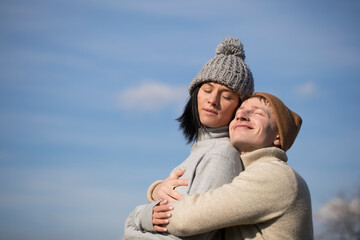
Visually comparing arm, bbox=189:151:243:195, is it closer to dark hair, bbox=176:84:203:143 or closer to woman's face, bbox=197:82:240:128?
woman's face, bbox=197:82:240:128

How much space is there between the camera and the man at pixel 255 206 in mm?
3297

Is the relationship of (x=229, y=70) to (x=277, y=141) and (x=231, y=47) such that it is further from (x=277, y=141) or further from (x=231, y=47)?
(x=277, y=141)

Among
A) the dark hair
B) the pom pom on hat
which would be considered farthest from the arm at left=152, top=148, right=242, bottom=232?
the pom pom on hat

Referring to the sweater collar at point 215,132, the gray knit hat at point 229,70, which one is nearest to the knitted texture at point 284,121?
the gray knit hat at point 229,70

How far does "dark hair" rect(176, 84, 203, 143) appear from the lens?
4.53 metres

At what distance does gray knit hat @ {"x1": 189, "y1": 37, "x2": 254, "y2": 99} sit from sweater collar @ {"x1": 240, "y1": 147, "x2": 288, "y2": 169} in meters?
0.81

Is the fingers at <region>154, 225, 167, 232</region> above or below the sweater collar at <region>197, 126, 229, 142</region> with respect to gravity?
below

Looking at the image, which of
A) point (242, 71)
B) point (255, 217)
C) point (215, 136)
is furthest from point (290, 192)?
point (242, 71)

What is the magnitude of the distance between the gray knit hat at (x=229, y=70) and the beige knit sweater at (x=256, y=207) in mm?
1060

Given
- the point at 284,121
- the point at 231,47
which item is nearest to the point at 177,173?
the point at 284,121

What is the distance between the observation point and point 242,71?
14.5 ft

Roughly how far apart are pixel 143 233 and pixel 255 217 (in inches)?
41.3

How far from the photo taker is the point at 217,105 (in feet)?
13.9

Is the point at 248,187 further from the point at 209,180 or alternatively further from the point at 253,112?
the point at 253,112
